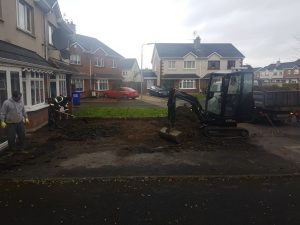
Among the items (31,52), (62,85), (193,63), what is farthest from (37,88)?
(193,63)

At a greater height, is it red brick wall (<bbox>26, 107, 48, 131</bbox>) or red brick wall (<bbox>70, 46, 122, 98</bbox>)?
red brick wall (<bbox>70, 46, 122, 98</bbox>)

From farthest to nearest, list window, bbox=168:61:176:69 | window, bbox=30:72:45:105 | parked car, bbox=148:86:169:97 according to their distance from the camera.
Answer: window, bbox=168:61:176:69 → parked car, bbox=148:86:169:97 → window, bbox=30:72:45:105

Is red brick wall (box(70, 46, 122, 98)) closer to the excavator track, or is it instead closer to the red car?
the red car

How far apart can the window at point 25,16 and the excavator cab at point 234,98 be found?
903 cm

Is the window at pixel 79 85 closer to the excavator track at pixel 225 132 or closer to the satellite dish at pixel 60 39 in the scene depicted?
the satellite dish at pixel 60 39

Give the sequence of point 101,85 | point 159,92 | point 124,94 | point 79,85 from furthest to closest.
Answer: point 101,85 < point 159,92 < point 79,85 < point 124,94

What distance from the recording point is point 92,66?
4369 cm

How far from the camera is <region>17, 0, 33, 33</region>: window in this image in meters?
14.1

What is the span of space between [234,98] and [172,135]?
10.4ft

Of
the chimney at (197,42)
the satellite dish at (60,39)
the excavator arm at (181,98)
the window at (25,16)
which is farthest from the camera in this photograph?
the chimney at (197,42)

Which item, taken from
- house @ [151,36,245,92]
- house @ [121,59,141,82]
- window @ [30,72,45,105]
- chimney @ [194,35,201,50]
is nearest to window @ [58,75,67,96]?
window @ [30,72,45,105]

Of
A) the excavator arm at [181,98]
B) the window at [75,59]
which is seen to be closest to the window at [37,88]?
the excavator arm at [181,98]

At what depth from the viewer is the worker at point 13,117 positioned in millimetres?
9508

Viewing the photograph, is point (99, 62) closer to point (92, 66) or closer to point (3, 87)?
point (92, 66)
